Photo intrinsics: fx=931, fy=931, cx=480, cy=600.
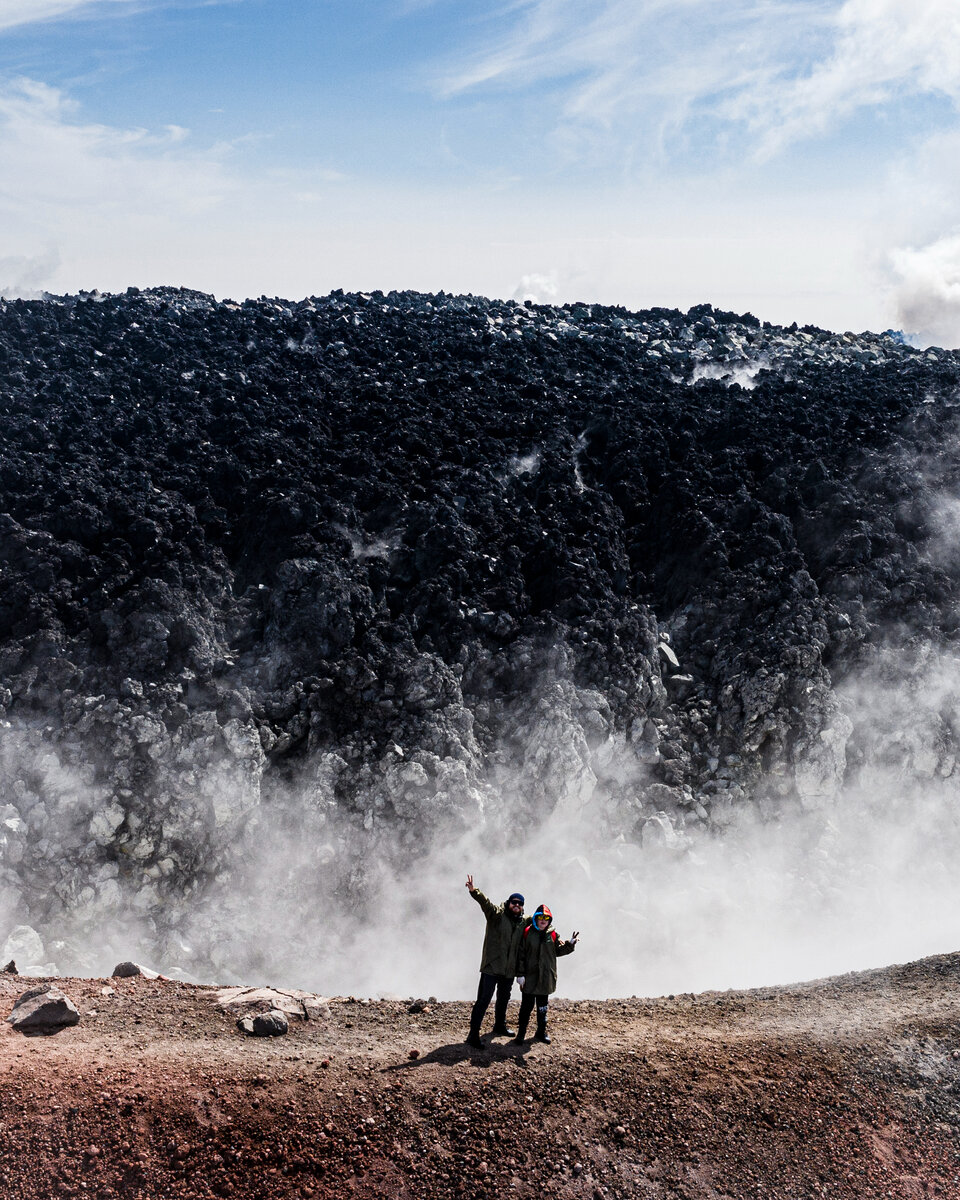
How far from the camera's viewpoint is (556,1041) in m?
10.8

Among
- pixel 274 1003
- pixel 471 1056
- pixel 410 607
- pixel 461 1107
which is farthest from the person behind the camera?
pixel 410 607

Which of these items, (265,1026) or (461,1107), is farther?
(265,1026)

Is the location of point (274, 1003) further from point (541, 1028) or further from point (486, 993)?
point (541, 1028)

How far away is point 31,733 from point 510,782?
9435 mm

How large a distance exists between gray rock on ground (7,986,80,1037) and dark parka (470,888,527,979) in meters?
4.81

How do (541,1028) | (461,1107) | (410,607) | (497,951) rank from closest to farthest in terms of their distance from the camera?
1. (461,1107)
2. (497,951)
3. (541,1028)
4. (410,607)

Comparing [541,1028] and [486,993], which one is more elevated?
[486,993]

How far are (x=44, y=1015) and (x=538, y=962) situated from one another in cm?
564

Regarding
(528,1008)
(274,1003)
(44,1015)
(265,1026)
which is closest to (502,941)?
(528,1008)

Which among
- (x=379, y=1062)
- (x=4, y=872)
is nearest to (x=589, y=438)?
(x=4, y=872)

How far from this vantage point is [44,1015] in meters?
10.6

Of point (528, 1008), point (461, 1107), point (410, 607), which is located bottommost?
point (461, 1107)

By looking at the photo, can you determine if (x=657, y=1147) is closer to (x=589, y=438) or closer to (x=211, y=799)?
(x=211, y=799)

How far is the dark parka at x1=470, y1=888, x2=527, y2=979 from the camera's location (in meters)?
10.4
